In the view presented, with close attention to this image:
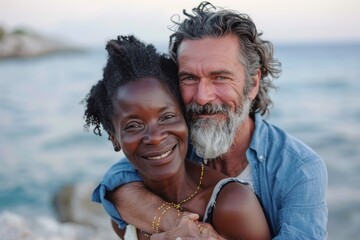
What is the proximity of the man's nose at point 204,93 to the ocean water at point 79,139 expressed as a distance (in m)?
1.02

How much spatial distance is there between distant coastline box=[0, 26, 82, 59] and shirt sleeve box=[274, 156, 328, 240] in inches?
1515

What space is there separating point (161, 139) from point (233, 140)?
0.83 metres

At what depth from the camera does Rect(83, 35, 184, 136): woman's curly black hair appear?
2791mm

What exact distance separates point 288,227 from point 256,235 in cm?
28

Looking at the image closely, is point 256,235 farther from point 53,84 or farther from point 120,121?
point 53,84

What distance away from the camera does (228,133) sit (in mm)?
3252

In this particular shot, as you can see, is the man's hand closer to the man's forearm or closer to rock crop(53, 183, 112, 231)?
the man's forearm

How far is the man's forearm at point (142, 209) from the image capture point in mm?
2873

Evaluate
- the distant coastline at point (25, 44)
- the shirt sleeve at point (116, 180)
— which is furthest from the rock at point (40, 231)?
the distant coastline at point (25, 44)

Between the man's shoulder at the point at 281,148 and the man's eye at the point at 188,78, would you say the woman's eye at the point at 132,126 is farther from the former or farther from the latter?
the man's shoulder at the point at 281,148

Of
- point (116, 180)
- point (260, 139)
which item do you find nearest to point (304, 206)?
point (260, 139)

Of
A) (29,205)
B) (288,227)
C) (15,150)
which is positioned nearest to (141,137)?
(288,227)

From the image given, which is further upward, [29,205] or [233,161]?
[233,161]

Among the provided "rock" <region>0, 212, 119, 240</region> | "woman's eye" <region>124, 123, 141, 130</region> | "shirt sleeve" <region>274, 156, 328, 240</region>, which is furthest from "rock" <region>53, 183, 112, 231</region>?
"woman's eye" <region>124, 123, 141, 130</region>
